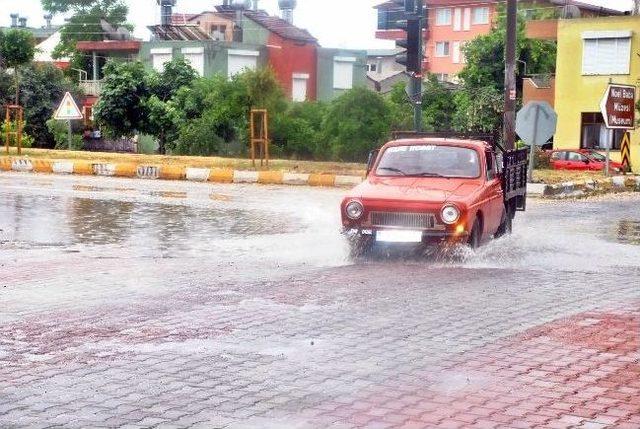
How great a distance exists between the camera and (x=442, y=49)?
9400 centimetres

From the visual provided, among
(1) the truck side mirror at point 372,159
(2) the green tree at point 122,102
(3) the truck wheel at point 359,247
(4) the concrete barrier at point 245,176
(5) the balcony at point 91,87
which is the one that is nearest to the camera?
(3) the truck wheel at point 359,247

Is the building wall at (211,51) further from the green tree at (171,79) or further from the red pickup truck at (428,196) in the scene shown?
the red pickup truck at (428,196)

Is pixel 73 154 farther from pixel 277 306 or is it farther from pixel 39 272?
pixel 277 306

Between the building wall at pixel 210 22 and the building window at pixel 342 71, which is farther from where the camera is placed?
the building wall at pixel 210 22

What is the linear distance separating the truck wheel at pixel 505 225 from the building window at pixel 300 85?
49518mm

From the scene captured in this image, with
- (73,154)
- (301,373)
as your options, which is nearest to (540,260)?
(301,373)

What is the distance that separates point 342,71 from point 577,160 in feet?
89.1

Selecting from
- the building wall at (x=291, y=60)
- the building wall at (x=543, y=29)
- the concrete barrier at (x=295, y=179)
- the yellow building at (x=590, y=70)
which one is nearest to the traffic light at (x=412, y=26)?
the concrete barrier at (x=295, y=179)

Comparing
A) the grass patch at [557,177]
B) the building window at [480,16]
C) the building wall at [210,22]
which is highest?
the building window at [480,16]

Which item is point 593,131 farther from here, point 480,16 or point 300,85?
point 480,16

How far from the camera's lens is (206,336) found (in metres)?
8.30

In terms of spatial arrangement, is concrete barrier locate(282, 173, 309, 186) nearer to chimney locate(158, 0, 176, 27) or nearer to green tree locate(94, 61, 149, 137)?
green tree locate(94, 61, 149, 137)

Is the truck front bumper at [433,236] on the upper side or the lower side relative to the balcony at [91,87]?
lower

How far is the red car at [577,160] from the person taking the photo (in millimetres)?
42312
